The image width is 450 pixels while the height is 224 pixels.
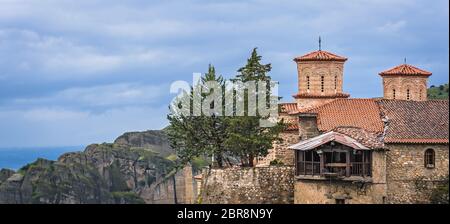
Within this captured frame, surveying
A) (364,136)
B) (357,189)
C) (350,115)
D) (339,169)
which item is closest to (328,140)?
(339,169)

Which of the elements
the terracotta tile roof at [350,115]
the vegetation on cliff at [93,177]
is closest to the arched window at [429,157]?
the terracotta tile roof at [350,115]

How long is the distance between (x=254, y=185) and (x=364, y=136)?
582 centimetres

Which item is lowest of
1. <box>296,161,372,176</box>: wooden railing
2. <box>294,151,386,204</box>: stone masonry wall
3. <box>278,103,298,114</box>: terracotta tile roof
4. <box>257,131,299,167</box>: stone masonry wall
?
<box>294,151,386,204</box>: stone masonry wall

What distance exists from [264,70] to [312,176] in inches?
324

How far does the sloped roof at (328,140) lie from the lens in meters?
52.5

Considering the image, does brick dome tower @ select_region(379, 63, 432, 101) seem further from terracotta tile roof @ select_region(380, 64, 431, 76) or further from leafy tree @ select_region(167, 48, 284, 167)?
leafy tree @ select_region(167, 48, 284, 167)

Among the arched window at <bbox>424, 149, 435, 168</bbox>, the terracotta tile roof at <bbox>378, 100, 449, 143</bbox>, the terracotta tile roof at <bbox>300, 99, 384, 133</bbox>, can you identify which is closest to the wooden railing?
→ the terracotta tile roof at <bbox>378, 100, 449, 143</bbox>

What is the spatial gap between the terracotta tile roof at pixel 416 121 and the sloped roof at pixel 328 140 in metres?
1.67

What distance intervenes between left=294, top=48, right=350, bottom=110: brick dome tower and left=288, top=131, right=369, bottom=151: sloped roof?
390 inches

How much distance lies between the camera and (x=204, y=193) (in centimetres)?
5569

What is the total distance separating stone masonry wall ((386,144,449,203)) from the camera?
53.4 metres

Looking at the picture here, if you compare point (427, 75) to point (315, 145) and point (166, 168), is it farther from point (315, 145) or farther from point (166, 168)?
point (166, 168)

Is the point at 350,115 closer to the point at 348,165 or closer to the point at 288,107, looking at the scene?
the point at 348,165
